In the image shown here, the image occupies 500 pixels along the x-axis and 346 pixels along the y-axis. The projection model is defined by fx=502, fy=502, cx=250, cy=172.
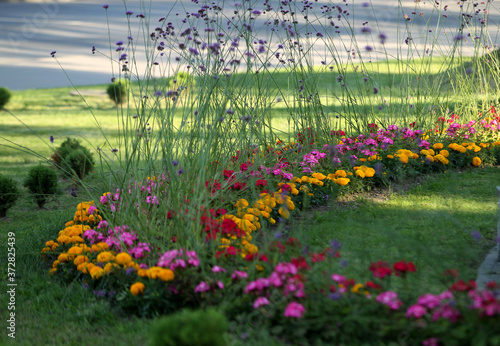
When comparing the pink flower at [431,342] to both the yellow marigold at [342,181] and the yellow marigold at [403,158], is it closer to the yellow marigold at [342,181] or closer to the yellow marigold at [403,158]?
the yellow marigold at [342,181]

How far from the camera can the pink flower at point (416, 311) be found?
6.93 feet

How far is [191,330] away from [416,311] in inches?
37.2

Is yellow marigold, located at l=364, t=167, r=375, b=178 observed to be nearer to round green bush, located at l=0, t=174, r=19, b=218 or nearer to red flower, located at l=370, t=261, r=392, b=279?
red flower, located at l=370, t=261, r=392, b=279

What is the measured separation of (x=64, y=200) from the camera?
593 cm

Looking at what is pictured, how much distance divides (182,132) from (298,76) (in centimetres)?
197

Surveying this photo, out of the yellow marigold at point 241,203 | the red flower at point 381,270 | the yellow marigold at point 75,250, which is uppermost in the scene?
the yellow marigold at point 241,203

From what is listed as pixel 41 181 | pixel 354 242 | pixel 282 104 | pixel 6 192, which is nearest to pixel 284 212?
pixel 354 242

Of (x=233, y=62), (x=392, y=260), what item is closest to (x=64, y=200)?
(x=233, y=62)

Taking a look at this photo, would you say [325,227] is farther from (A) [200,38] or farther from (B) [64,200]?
(B) [64,200]

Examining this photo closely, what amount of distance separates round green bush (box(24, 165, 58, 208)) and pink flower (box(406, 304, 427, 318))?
442cm

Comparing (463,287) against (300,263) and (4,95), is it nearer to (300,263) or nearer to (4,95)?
(300,263)

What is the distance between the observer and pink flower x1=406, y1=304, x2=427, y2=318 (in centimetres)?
211

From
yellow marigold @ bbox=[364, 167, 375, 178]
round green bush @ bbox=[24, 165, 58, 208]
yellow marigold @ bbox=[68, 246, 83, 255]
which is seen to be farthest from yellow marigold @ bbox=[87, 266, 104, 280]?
round green bush @ bbox=[24, 165, 58, 208]

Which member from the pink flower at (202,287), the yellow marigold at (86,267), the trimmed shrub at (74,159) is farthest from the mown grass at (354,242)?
the trimmed shrub at (74,159)
